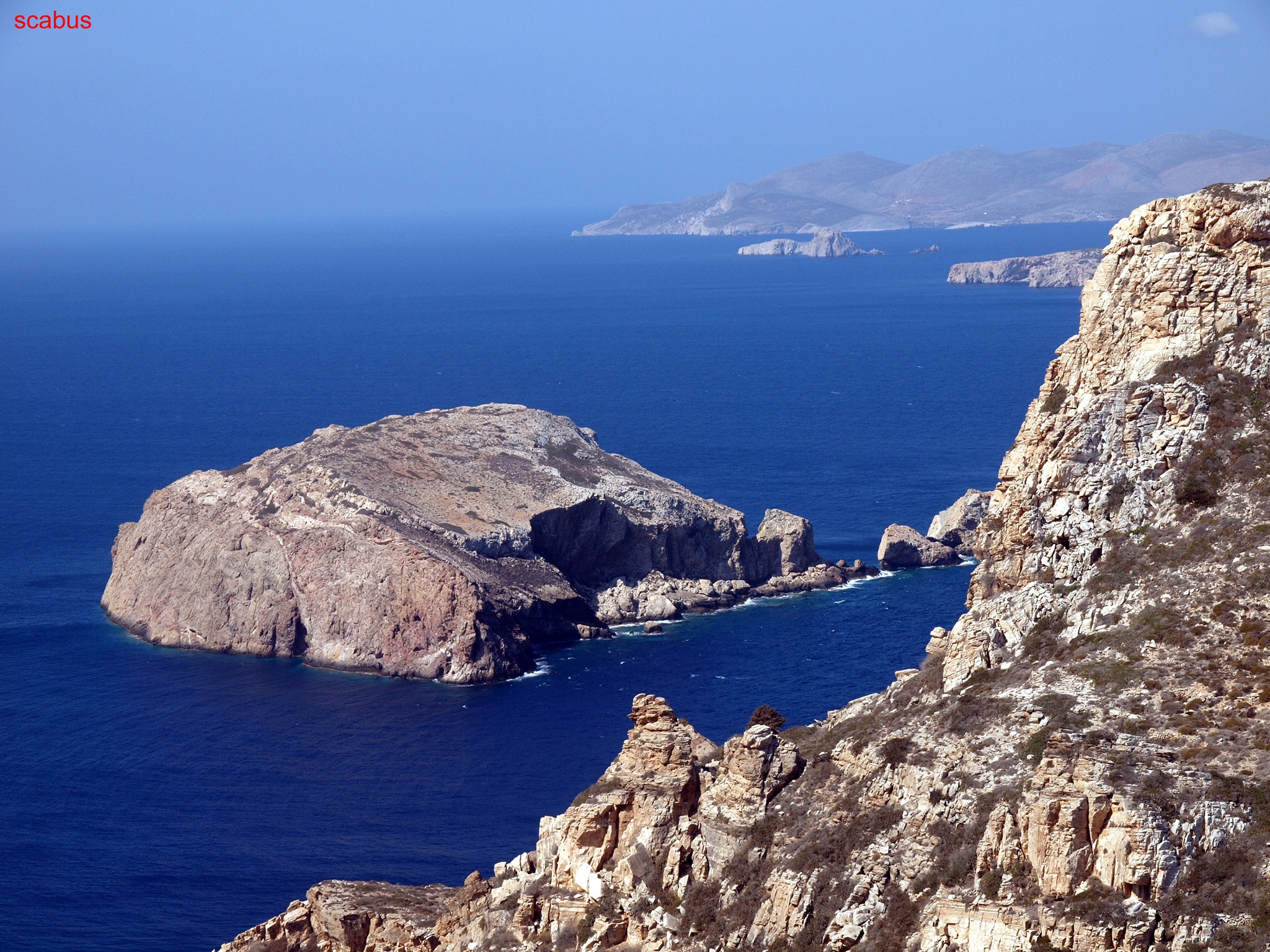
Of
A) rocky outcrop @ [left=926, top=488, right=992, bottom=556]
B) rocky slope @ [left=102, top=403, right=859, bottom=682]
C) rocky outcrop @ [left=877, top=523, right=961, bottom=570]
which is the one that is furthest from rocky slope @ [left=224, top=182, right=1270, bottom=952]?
rocky outcrop @ [left=926, top=488, right=992, bottom=556]

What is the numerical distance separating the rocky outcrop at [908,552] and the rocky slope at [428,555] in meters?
3.48

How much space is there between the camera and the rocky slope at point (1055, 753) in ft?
117

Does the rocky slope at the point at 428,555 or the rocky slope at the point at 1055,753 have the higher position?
the rocky slope at the point at 1055,753

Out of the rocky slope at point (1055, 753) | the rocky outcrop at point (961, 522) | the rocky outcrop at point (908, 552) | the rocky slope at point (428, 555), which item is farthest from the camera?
the rocky outcrop at point (961, 522)

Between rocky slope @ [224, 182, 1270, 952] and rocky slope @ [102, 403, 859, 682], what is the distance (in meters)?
59.3

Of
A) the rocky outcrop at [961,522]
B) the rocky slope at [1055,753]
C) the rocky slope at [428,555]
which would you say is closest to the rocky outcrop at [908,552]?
the rocky outcrop at [961,522]

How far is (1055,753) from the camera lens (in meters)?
37.6

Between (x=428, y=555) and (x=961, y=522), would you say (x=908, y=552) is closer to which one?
(x=961, y=522)

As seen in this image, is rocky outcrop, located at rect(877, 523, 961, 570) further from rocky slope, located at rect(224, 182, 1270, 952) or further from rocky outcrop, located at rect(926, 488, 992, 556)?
rocky slope, located at rect(224, 182, 1270, 952)

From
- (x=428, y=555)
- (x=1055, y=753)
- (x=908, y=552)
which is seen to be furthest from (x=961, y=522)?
(x=1055, y=753)

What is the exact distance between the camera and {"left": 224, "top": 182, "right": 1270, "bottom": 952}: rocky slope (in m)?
35.8

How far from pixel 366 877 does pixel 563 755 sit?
19220 millimetres

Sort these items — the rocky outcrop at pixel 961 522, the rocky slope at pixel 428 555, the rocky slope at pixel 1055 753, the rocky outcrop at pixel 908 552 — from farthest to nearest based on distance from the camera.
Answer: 1. the rocky outcrop at pixel 961 522
2. the rocky outcrop at pixel 908 552
3. the rocky slope at pixel 428 555
4. the rocky slope at pixel 1055 753

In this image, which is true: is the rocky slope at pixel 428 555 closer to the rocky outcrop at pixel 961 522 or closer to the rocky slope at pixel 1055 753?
the rocky outcrop at pixel 961 522
